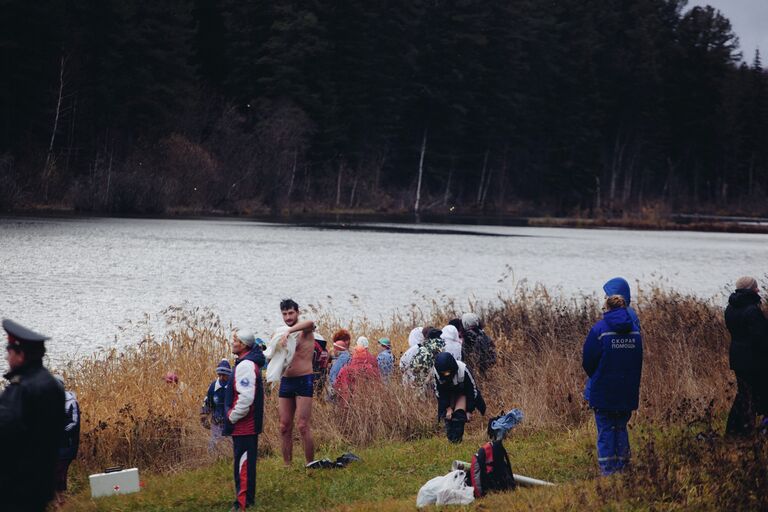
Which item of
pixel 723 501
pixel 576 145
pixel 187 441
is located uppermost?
pixel 576 145

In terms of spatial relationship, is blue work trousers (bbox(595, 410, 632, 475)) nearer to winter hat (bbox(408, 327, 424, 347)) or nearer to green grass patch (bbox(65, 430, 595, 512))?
green grass patch (bbox(65, 430, 595, 512))

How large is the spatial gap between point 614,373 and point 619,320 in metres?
0.54

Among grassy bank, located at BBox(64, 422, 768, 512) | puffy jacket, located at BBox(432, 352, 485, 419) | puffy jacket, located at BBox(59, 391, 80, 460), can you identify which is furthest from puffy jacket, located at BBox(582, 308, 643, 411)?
puffy jacket, located at BBox(59, 391, 80, 460)

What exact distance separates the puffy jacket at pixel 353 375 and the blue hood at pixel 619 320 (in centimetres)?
529

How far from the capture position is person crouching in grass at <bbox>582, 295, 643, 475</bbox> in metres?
10.0

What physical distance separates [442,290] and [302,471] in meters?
25.7

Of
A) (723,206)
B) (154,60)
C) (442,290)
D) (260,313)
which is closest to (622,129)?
(723,206)

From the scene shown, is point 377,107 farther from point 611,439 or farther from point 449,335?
point 611,439

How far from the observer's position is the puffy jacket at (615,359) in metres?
10.0

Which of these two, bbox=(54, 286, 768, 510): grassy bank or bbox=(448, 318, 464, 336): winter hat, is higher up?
bbox=(448, 318, 464, 336): winter hat

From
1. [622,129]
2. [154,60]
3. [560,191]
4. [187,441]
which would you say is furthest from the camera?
[622,129]

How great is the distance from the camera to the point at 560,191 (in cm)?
9756

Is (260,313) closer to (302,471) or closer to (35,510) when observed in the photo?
(302,471)

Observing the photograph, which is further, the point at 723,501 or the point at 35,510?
the point at 723,501
